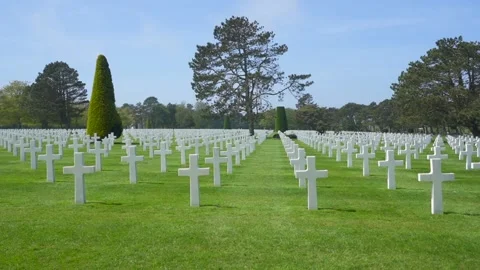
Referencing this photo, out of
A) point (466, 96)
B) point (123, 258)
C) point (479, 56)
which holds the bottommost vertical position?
point (123, 258)

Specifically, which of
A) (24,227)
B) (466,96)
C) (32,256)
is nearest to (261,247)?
(32,256)

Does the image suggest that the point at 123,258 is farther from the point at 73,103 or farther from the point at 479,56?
the point at 73,103

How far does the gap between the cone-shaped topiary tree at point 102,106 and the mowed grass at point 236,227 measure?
1969cm

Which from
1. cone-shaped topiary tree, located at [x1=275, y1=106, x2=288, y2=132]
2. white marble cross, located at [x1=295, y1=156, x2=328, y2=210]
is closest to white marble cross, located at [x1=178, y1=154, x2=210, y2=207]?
white marble cross, located at [x1=295, y1=156, x2=328, y2=210]

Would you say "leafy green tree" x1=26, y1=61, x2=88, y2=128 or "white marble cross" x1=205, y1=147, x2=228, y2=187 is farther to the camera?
"leafy green tree" x1=26, y1=61, x2=88, y2=128

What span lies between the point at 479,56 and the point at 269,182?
3478 cm

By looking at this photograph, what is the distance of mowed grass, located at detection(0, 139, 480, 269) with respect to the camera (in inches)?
220

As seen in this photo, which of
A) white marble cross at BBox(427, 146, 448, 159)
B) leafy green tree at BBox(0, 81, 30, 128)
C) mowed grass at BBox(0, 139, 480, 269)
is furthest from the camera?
leafy green tree at BBox(0, 81, 30, 128)

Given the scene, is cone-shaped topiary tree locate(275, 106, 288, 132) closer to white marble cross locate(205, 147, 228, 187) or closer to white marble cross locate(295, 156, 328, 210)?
white marble cross locate(205, 147, 228, 187)

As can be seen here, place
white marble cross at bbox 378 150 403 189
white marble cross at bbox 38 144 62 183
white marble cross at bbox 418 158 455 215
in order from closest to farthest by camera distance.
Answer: white marble cross at bbox 418 158 455 215
white marble cross at bbox 378 150 403 189
white marble cross at bbox 38 144 62 183

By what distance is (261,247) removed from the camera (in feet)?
19.7

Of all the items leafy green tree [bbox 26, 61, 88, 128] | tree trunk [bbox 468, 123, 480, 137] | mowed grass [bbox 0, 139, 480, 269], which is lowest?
mowed grass [bbox 0, 139, 480, 269]

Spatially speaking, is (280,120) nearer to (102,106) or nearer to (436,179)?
(102,106)

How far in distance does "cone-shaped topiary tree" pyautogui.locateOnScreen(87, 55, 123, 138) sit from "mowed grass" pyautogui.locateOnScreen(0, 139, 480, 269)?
19.7 metres
